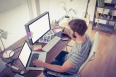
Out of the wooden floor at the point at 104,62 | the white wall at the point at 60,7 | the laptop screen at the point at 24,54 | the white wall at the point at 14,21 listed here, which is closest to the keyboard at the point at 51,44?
the laptop screen at the point at 24,54

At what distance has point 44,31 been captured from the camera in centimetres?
200

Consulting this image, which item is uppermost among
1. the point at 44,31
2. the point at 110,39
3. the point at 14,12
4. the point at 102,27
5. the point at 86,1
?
the point at 86,1

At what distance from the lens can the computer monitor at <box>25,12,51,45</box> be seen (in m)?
1.67

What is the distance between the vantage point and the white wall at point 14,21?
10.4 feet

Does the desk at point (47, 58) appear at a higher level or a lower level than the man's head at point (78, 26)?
A: lower

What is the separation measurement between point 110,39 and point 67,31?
5.36 ft

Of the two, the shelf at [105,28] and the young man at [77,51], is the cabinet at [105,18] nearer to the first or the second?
the shelf at [105,28]

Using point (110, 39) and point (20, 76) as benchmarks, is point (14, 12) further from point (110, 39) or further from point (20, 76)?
point (110, 39)

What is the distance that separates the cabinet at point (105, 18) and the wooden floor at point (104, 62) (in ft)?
1.38

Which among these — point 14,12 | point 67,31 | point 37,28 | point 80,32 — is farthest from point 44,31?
point 14,12

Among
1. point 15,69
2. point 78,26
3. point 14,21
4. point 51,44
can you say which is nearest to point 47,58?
point 51,44

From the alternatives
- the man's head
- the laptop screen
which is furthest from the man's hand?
the man's head

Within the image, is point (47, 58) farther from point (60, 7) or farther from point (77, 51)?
point (60, 7)

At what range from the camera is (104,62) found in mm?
2633
